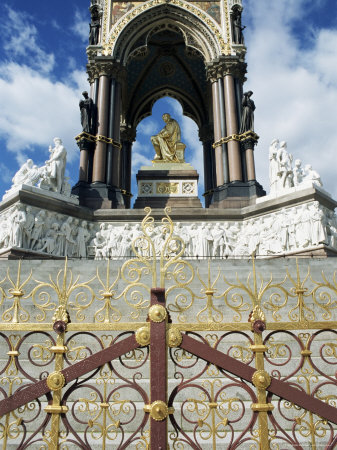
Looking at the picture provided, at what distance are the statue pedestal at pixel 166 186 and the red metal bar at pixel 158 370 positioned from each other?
14643mm

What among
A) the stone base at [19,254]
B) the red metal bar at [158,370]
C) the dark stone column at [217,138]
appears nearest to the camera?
the red metal bar at [158,370]

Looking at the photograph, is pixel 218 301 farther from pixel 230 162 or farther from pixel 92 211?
pixel 230 162

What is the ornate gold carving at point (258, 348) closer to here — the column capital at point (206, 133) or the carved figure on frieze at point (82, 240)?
the carved figure on frieze at point (82, 240)

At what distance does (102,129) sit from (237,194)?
21.1 ft

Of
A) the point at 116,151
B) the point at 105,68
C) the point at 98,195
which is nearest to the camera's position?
the point at 98,195

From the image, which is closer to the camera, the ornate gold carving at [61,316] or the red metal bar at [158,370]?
the red metal bar at [158,370]

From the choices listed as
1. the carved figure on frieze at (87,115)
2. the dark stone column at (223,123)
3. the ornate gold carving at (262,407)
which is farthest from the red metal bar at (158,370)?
the carved figure on frieze at (87,115)

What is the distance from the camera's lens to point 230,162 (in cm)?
1691

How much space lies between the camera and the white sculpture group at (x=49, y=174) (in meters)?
14.0

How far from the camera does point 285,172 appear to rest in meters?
15.0

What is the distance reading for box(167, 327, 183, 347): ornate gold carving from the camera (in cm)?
342

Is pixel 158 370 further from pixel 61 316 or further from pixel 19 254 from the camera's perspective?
pixel 19 254

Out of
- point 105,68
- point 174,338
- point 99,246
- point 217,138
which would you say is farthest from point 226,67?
point 174,338

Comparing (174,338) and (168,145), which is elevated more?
(168,145)
